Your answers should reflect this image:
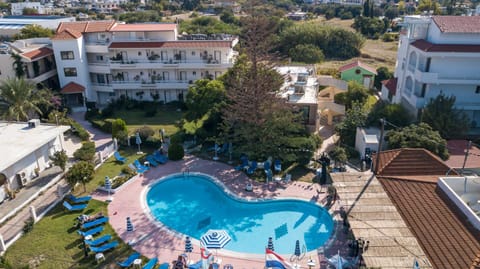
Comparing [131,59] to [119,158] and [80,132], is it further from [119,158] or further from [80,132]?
[119,158]

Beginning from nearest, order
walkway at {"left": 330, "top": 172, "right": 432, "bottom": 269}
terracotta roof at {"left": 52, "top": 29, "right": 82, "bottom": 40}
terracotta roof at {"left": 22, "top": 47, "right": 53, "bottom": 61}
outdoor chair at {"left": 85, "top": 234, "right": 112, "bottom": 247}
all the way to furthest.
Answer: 1. walkway at {"left": 330, "top": 172, "right": 432, "bottom": 269}
2. outdoor chair at {"left": 85, "top": 234, "right": 112, "bottom": 247}
3. terracotta roof at {"left": 22, "top": 47, "right": 53, "bottom": 61}
4. terracotta roof at {"left": 52, "top": 29, "right": 82, "bottom": 40}

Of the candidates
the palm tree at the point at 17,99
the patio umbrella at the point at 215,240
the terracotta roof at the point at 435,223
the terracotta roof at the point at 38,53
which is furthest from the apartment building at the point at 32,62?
the terracotta roof at the point at 435,223

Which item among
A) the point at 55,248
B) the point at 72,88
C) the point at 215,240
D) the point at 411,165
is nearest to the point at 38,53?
the point at 72,88

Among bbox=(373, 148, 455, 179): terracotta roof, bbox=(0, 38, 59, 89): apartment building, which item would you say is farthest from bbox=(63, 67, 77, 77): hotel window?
bbox=(373, 148, 455, 179): terracotta roof

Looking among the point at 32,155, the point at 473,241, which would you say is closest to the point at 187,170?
the point at 32,155

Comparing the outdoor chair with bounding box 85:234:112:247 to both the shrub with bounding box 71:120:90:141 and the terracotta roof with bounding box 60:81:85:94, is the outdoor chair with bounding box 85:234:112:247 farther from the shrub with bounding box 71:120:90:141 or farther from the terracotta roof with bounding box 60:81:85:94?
the terracotta roof with bounding box 60:81:85:94

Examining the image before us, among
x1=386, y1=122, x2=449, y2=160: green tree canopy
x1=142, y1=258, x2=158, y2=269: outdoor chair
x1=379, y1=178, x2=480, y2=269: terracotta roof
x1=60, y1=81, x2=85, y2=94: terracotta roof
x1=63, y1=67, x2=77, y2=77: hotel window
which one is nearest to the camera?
x1=379, y1=178, x2=480, y2=269: terracotta roof
